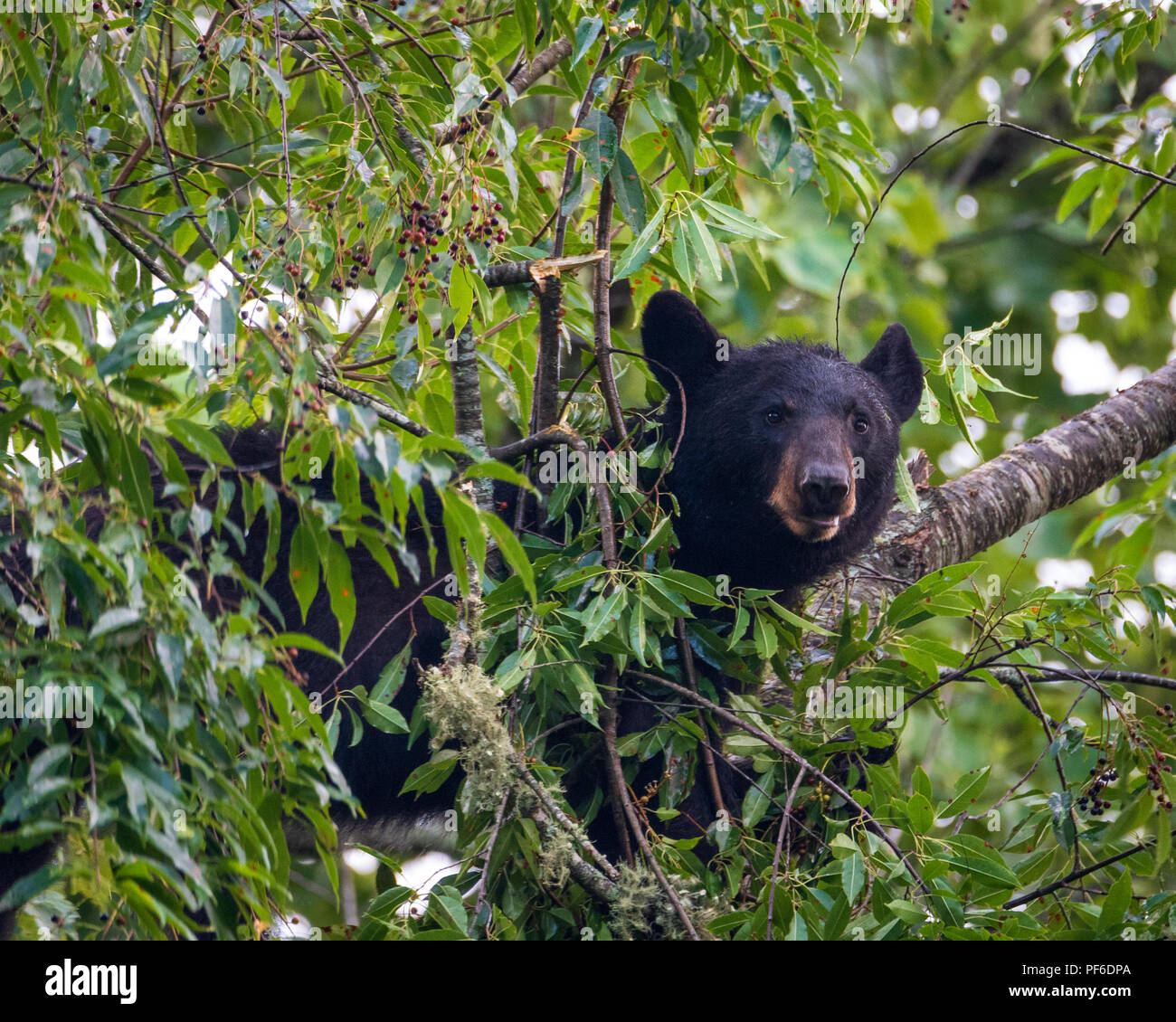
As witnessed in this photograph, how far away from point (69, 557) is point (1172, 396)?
5.06 m

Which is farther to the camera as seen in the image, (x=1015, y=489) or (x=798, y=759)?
(x=1015, y=489)

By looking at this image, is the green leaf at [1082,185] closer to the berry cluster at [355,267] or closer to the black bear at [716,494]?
the black bear at [716,494]

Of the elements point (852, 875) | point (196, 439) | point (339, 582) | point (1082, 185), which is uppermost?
point (1082, 185)

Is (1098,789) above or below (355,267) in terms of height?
below

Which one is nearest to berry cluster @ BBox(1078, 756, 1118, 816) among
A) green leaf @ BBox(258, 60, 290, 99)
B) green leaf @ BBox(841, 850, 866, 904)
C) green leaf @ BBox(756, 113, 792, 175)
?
green leaf @ BBox(841, 850, 866, 904)

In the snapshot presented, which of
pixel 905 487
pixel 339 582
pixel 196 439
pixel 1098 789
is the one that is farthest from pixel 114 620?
pixel 905 487

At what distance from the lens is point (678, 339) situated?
4.72m

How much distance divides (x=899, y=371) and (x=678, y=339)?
3.31 ft

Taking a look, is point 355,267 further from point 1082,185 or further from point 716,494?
point 1082,185

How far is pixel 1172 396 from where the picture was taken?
5.55 m

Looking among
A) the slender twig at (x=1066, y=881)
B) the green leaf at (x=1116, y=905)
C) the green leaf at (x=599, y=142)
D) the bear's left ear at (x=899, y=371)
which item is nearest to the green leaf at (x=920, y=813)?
the slender twig at (x=1066, y=881)

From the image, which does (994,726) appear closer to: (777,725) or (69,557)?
(777,725)
